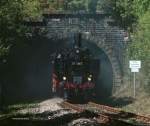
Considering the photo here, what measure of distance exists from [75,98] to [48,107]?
198 inches

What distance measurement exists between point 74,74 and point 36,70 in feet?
39.9

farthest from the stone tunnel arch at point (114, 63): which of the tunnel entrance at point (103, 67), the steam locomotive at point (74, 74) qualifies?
the steam locomotive at point (74, 74)

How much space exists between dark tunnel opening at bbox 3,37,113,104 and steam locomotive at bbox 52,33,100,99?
8.12m

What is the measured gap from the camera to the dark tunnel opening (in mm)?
45062

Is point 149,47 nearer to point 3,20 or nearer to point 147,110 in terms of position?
point 147,110

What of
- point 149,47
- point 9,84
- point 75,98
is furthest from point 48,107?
point 9,84

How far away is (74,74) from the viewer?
117ft

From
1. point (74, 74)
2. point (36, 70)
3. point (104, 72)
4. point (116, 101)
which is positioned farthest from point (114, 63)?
point (74, 74)

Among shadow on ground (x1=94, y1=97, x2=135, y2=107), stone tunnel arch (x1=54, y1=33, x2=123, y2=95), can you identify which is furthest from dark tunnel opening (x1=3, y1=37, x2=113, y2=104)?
shadow on ground (x1=94, y1=97, x2=135, y2=107)

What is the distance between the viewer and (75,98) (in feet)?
120

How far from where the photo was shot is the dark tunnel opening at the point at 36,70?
45062 millimetres

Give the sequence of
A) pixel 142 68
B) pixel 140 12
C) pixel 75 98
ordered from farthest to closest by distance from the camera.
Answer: pixel 140 12, pixel 142 68, pixel 75 98

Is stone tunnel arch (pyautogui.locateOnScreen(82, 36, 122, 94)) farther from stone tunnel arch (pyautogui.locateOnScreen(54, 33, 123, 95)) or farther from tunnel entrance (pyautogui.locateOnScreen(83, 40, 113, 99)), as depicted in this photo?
tunnel entrance (pyautogui.locateOnScreen(83, 40, 113, 99))

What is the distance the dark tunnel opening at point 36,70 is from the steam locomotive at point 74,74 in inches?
320
